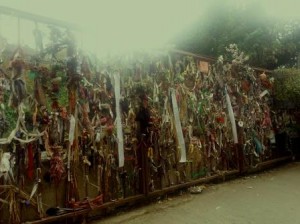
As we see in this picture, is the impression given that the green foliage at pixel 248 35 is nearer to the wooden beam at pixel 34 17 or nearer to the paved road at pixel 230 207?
the paved road at pixel 230 207

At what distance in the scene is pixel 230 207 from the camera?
16.8 ft

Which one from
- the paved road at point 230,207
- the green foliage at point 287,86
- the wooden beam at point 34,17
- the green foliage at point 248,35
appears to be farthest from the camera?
the green foliage at point 248,35

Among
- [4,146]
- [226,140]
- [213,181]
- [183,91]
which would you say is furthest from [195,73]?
[4,146]

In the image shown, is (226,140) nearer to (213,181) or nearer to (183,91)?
(213,181)

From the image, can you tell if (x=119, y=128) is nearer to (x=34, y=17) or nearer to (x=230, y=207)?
(x=34, y=17)

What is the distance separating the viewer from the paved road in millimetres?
4574

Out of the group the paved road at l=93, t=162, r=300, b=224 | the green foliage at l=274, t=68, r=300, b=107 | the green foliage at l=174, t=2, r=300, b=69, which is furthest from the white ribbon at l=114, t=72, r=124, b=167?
the green foliage at l=174, t=2, r=300, b=69

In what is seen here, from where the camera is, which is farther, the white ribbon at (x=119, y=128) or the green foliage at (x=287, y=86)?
the green foliage at (x=287, y=86)

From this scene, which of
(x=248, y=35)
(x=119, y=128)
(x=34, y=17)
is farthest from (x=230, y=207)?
(x=248, y=35)

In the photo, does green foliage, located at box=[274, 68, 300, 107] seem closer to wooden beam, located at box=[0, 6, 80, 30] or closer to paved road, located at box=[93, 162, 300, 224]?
paved road, located at box=[93, 162, 300, 224]

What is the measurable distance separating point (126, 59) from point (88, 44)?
64 cm

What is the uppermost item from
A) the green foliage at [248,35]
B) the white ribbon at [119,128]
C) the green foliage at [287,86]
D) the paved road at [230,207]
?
the green foliage at [248,35]

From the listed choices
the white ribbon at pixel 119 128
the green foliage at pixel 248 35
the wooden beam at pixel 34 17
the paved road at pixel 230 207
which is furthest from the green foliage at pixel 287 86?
the wooden beam at pixel 34 17

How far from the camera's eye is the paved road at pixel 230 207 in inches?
180
